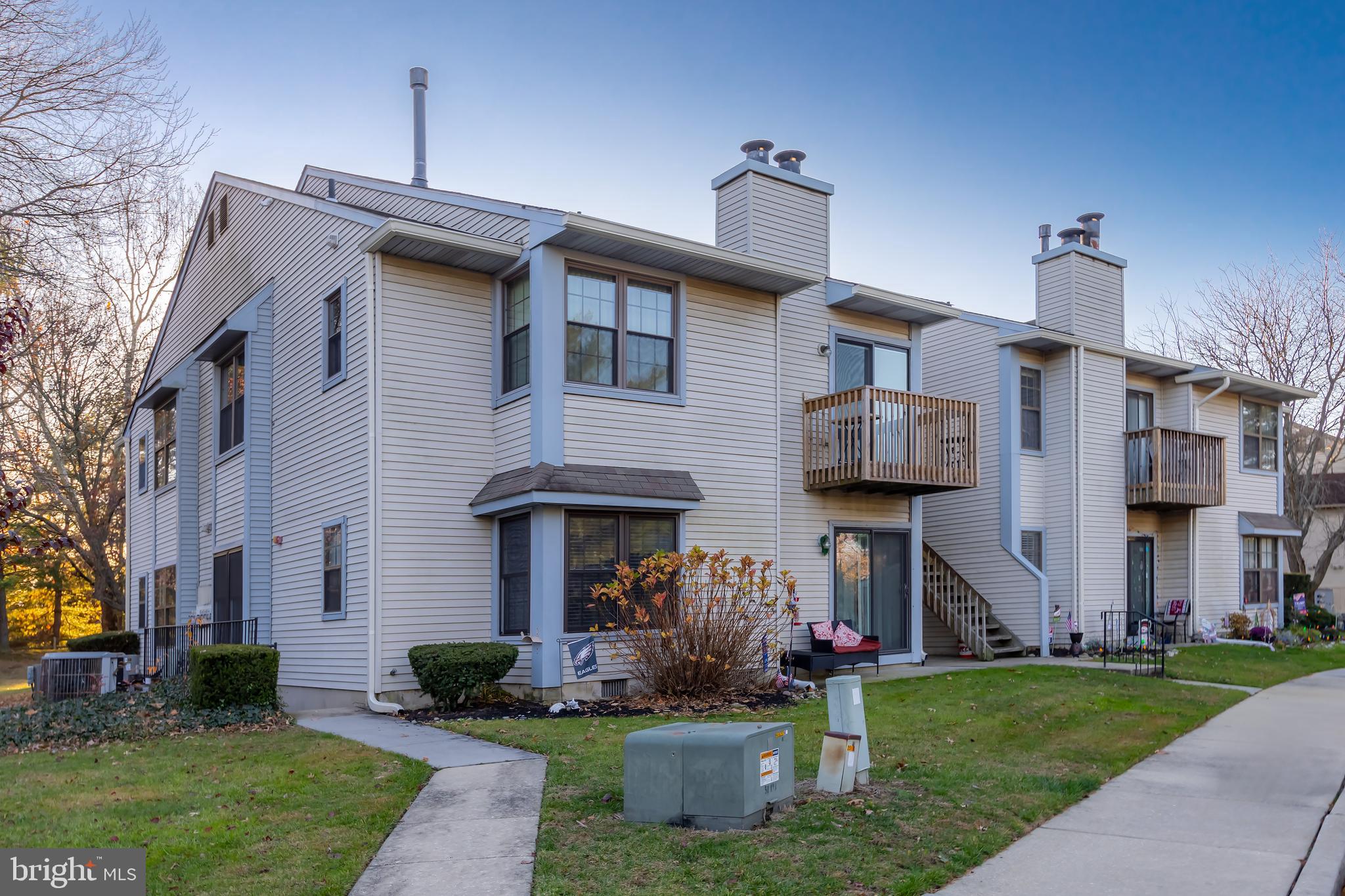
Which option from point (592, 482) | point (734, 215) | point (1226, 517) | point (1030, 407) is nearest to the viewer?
point (592, 482)

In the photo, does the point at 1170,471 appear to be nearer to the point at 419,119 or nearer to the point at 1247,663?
the point at 1247,663

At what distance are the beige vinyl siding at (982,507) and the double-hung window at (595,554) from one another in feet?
26.7

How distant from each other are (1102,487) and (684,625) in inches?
441

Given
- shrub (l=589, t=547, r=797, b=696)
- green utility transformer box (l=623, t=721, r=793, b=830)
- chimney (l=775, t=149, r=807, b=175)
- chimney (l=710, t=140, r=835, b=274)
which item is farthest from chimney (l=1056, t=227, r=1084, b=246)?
green utility transformer box (l=623, t=721, r=793, b=830)

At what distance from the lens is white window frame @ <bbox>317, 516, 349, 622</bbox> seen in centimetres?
1333

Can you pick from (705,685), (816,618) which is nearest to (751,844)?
(705,685)

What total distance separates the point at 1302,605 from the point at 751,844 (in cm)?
2344

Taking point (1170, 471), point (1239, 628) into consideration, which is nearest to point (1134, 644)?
point (1170, 471)

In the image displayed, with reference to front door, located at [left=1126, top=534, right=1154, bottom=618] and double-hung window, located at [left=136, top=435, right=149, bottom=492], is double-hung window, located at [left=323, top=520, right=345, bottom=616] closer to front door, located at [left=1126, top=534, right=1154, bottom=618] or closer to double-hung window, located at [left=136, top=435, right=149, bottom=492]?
double-hung window, located at [left=136, top=435, right=149, bottom=492]

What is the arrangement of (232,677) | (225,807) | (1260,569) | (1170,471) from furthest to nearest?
1. (1260,569)
2. (1170,471)
3. (232,677)
4. (225,807)

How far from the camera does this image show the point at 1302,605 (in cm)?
2447

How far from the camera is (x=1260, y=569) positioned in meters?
23.7

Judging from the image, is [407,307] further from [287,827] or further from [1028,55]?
[1028,55]

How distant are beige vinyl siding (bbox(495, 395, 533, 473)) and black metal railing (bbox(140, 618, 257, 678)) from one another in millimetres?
5271
